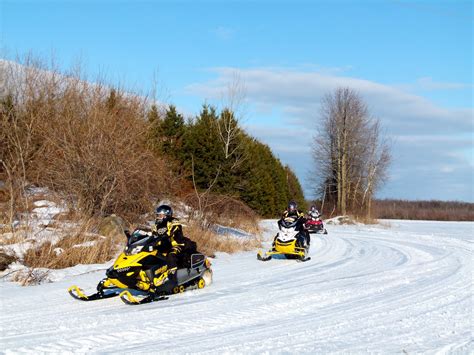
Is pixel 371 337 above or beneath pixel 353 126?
beneath

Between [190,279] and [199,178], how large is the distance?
22.0 meters

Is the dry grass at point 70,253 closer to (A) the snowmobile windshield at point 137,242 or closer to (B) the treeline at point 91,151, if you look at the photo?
(B) the treeline at point 91,151

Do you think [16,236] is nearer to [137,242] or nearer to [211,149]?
[137,242]

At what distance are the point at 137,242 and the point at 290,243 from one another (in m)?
6.60

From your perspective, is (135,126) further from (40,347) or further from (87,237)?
(40,347)

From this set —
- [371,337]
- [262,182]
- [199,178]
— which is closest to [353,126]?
[262,182]

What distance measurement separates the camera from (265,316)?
7.42 m

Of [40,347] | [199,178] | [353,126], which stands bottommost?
[40,347]

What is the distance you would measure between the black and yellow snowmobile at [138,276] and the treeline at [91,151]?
19.7ft

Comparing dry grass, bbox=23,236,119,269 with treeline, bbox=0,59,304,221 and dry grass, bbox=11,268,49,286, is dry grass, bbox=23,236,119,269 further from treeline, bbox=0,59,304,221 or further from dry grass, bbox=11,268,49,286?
Result: treeline, bbox=0,59,304,221

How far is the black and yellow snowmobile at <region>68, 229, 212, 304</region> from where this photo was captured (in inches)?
329

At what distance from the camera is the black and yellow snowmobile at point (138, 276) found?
8.36 metres

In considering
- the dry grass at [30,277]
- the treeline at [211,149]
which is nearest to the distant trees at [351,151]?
the treeline at [211,149]

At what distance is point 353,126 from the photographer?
52375 mm
